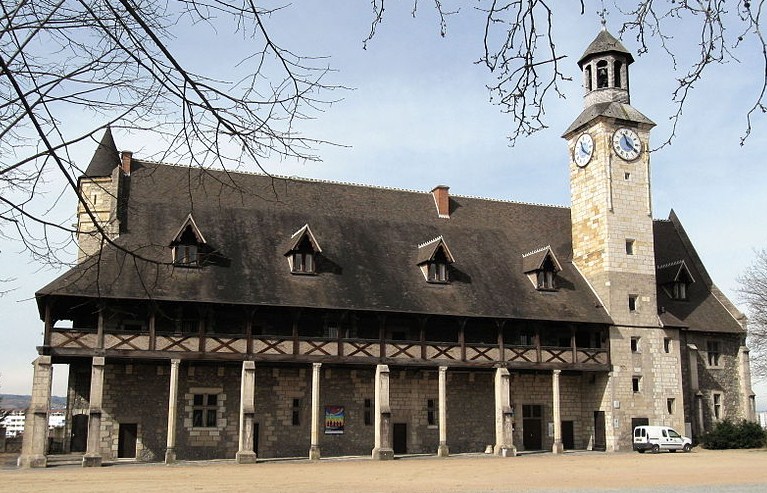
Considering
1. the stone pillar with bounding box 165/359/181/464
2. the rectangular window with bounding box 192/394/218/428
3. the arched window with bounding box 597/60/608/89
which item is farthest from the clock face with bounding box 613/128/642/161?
the stone pillar with bounding box 165/359/181/464

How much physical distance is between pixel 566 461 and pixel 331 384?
29.2ft

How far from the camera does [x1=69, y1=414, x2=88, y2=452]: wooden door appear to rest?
29.8 metres

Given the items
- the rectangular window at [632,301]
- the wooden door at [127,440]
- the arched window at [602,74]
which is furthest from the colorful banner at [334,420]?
the arched window at [602,74]

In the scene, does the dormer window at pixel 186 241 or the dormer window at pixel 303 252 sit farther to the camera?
the dormer window at pixel 303 252

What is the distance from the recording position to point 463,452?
32.3 metres

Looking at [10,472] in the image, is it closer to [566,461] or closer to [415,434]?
[415,434]

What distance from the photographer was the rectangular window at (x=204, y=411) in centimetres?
2891

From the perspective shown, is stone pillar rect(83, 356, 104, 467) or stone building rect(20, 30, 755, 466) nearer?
Answer: stone pillar rect(83, 356, 104, 467)

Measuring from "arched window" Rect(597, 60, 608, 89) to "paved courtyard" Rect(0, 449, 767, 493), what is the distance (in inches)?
655

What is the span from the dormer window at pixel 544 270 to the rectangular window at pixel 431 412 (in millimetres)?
6412

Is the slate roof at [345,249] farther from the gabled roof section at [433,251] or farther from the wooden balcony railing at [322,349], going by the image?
the wooden balcony railing at [322,349]

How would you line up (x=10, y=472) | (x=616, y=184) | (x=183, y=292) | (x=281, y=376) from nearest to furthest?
(x=10, y=472), (x=183, y=292), (x=281, y=376), (x=616, y=184)

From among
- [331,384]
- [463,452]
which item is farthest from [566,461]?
[331,384]

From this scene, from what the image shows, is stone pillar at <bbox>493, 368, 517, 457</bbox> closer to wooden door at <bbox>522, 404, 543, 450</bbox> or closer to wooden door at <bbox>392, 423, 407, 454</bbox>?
wooden door at <bbox>522, 404, 543, 450</bbox>
